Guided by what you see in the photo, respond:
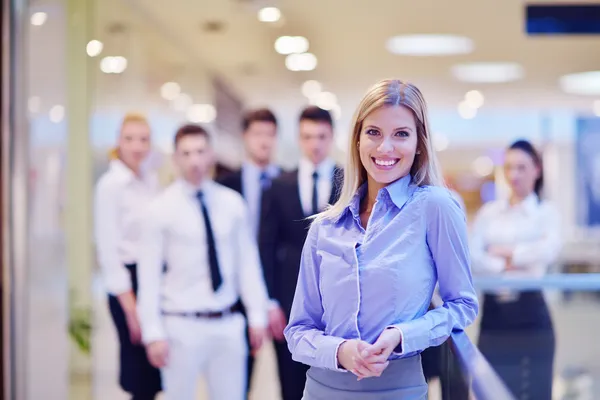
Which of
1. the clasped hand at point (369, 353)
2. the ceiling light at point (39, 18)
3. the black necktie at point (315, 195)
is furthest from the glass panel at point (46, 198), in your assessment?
the clasped hand at point (369, 353)

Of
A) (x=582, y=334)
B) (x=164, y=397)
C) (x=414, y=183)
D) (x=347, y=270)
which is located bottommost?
(x=164, y=397)

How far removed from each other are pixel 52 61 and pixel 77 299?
4.50 feet

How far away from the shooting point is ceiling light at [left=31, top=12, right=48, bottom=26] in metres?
4.49

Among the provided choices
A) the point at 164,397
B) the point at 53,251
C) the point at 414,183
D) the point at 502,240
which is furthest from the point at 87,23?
the point at 414,183

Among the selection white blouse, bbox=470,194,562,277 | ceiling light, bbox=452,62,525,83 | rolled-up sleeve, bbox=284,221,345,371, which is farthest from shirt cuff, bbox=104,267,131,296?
ceiling light, bbox=452,62,525,83

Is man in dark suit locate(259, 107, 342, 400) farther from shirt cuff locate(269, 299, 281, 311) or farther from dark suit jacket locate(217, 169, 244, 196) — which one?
dark suit jacket locate(217, 169, 244, 196)

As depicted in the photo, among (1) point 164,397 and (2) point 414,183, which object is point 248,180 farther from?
(2) point 414,183

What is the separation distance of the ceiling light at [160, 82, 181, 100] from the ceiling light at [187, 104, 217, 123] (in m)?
0.15

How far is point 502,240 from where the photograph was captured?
433 centimetres

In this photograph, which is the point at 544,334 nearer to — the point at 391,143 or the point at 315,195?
the point at 315,195

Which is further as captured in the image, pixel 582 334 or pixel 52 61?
pixel 52 61

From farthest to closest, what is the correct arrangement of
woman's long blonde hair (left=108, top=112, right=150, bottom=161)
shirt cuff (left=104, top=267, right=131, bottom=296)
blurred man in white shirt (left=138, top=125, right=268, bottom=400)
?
woman's long blonde hair (left=108, top=112, right=150, bottom=161) → shirt cuff (left=104, top=267, right=131, bottom=296) → blurred man in white shirt (left=138, top=125, right=268, bottom=400)

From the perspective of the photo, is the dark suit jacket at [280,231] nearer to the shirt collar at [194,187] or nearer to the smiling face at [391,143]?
the shirt collar at [194,187]

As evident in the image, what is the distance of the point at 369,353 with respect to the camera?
1.76 metres
